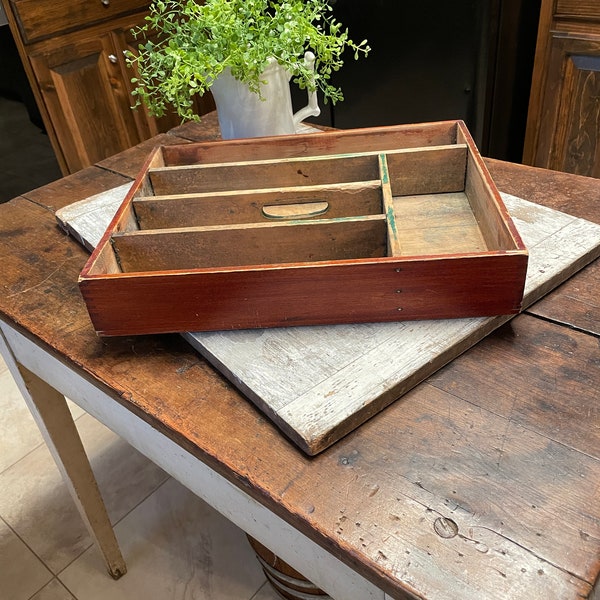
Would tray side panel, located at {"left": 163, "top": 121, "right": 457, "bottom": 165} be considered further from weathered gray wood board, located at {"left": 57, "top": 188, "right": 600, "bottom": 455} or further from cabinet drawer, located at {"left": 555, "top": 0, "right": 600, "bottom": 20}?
cabinet drawer, located at {"left": 555, "top": 0, "right": 600, "bottom": 20}

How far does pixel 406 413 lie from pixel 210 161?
57cm

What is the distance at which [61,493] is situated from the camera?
4.99ft

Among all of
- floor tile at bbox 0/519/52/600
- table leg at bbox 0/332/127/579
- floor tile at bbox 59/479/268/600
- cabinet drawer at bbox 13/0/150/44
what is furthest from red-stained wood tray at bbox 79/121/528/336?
cabinet drawer at bbox 13/0/150/44

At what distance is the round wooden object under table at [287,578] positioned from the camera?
1.09 m

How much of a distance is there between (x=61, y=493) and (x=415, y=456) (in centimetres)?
124

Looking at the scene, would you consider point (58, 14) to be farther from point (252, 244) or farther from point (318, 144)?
point (252, 244)

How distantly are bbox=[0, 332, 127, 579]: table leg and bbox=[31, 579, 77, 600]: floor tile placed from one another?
0.33 ft

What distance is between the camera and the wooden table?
48 cm

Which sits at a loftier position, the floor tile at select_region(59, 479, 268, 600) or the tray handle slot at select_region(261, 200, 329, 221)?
the tray handle slot at select_region(261, 200, 329, 221)

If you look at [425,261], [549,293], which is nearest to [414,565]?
[425,261]

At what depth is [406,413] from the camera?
62 centimetres

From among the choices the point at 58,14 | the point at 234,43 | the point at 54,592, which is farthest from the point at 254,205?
the point at 58,14

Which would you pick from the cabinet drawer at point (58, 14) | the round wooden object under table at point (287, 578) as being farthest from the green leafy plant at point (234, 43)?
the cabinet drawer at point (58, 14)

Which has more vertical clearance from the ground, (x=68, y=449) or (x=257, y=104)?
(x=257, y=104)
